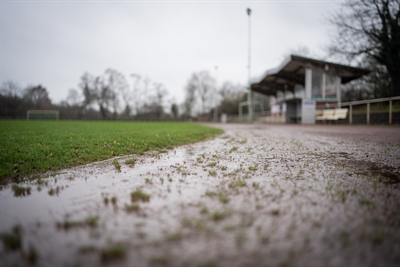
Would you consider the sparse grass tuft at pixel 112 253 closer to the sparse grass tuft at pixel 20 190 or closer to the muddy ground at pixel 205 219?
the muddy ground at pixel 205 219

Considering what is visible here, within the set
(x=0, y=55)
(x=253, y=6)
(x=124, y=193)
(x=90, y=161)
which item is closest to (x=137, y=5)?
(x=0, y=55)

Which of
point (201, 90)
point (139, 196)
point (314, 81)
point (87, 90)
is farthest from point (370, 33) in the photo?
point (87, 90)

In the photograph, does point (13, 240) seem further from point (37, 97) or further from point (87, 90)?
point (87, 90)

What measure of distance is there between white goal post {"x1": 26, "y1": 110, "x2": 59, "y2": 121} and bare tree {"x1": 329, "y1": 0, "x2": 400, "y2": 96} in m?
56.4

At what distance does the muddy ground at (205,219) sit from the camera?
5.28 feet

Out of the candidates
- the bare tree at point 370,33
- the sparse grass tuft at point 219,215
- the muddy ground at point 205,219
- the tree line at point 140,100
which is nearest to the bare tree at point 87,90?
the tree line at point 140,100

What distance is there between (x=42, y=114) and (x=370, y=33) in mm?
59491

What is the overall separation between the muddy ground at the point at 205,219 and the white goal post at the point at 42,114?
56059 mm

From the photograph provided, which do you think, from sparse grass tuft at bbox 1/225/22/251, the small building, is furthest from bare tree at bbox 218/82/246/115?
sparse grass tuft at bbox 1/225/22/251

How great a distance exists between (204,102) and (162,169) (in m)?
62.4

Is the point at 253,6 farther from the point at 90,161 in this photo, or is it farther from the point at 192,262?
the point at 192,262

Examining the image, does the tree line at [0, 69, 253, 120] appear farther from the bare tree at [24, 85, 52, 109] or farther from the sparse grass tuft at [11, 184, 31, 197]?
the sparse grass tuft at [11, 184, 31, 197]

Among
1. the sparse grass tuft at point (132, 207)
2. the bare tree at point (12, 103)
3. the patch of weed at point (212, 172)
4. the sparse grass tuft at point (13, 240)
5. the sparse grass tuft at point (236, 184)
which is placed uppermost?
the bare tree at point (12, 103)

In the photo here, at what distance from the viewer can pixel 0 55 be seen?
1053 centimetres
